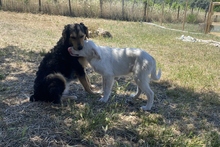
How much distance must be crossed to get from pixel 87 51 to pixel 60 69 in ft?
1.91

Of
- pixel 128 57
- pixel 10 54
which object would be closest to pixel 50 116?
pixel 128 57

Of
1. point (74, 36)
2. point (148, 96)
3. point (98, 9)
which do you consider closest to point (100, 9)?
point (98, 9)

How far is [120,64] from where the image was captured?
414cm

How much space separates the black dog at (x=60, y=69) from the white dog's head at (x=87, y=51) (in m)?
0.09

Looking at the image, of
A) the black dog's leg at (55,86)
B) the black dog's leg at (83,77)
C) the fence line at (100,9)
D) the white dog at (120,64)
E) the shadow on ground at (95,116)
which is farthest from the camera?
the fence line at (100,9)

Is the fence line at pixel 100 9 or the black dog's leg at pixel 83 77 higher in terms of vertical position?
the fence line at pixel 100 9

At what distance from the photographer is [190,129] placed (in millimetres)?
3701

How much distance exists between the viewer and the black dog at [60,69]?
12.7 ft

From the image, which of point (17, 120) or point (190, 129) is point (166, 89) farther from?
point (17, 120)

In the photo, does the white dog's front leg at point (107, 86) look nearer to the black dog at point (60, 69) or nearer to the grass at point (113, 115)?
the grass at point (113, 115)

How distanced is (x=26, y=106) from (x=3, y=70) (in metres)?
2.07

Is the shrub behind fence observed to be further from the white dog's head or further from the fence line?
the white dog's head

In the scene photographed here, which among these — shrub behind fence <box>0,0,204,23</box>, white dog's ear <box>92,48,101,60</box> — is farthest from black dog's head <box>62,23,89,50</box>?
shrub behind fence <box>0,0,204,23</box>

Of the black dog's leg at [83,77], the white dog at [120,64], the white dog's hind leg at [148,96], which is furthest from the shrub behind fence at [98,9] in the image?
the white dog's hind leg at [148,96]
